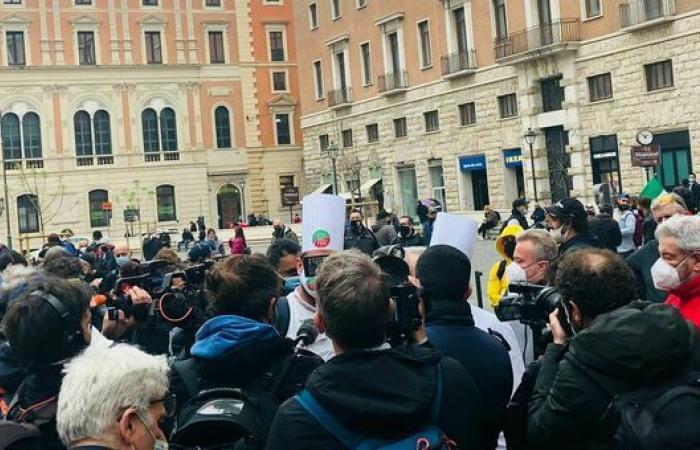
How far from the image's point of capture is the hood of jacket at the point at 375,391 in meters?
2.91

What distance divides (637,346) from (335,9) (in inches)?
1906

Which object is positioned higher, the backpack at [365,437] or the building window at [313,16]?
the building window at [313,16]

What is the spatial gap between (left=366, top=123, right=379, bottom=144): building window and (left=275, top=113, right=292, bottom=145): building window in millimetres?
15525

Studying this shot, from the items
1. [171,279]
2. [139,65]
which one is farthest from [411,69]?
[171,279]

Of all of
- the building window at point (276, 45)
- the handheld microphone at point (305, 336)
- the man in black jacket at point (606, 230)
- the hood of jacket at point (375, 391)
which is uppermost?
the building window at point (276, 45)

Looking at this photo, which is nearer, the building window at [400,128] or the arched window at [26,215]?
the building window at [400,128]

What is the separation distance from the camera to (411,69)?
44.1m

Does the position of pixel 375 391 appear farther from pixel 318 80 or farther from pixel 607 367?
pixel 318 80

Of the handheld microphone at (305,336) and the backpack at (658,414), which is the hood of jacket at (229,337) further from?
the backpack at (658,414)

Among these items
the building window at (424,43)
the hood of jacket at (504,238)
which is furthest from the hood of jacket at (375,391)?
the building window at (424,43)

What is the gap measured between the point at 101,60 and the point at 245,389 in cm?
5588

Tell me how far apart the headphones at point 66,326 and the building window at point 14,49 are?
180 ft

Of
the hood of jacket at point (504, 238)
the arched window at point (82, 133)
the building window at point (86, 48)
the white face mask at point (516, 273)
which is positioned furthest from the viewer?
the building window at point (86, 48)

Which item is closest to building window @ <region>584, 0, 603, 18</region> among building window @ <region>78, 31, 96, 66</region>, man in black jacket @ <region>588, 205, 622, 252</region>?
man in black jacket @ <region>588, 205, 622, 252</region>
